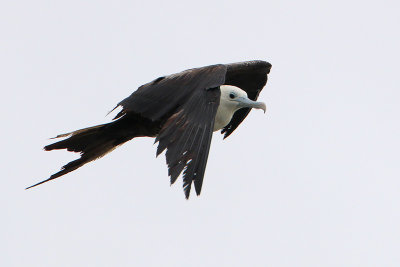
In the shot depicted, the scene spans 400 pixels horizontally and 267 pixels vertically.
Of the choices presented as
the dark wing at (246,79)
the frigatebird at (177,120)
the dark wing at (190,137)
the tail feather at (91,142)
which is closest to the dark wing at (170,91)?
the frigatebird at (177,120)

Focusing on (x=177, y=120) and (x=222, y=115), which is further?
(x=222, y=115)

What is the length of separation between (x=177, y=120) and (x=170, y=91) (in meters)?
0.76

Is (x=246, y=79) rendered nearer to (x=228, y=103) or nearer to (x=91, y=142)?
(x=228, y=103)

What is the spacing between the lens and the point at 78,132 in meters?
9.69

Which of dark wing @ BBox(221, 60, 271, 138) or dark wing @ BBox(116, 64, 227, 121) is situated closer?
dark wing @ BBox(116, 64, 227, 121)

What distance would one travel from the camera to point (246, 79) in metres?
11.6

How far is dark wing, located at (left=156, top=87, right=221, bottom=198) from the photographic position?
7453mm

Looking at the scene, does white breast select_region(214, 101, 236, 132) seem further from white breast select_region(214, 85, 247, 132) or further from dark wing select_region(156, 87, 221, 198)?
dark wing select_region(156, 87, 221, 198)

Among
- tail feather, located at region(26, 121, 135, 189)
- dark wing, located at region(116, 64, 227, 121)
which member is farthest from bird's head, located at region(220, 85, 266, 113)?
tail feather, located at region(26, 121, 135, 189)

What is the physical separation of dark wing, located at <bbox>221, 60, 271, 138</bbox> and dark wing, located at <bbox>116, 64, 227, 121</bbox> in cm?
217

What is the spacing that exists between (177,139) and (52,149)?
2311 mm

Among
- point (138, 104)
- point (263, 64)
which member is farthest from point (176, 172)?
point (263, 64)

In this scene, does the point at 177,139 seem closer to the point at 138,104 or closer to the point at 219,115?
the point at 138,104

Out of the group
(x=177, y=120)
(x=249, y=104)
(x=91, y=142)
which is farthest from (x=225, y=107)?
(x=177, y=120)
